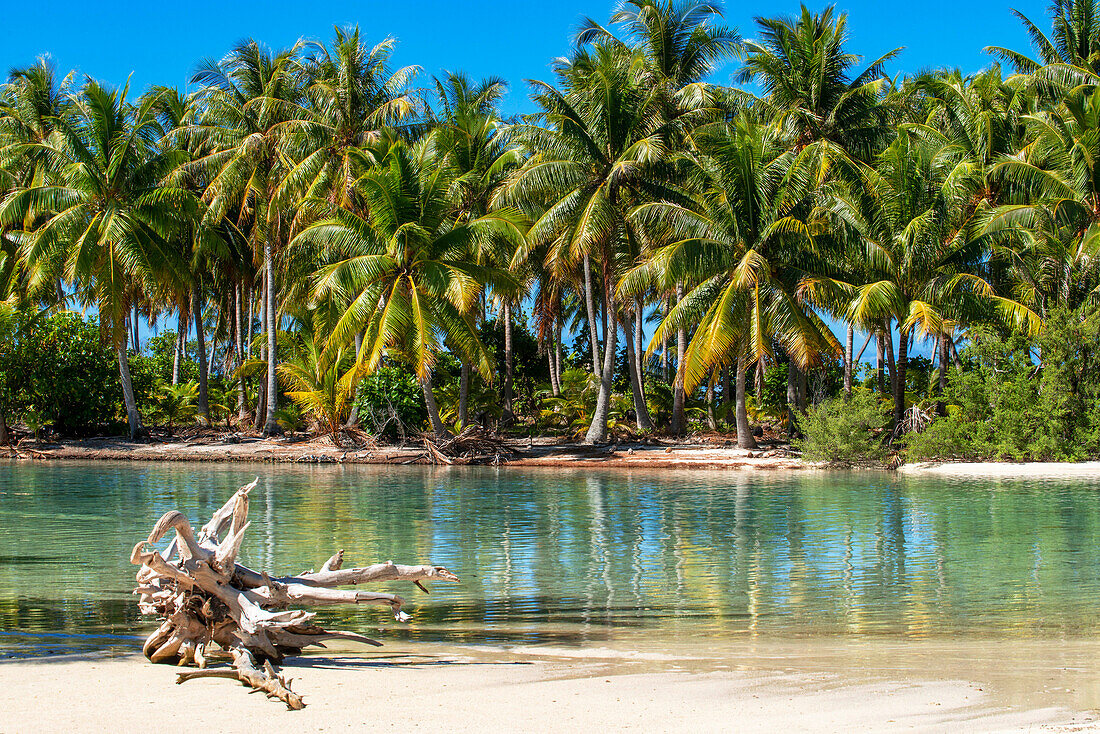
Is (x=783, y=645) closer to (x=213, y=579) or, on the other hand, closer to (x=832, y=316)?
(x=213, y=579)

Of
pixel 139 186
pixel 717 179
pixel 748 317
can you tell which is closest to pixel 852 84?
pixel 717 179

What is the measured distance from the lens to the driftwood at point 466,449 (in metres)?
27.8

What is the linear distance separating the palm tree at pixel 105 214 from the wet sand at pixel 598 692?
997 inches

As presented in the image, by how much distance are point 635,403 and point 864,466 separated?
7.91 m

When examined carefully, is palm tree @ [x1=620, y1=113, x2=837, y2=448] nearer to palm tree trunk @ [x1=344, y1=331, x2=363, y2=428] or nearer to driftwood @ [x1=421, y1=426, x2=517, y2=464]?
driftwood @ [x1=421, y1=426, x2=517, y2=464]

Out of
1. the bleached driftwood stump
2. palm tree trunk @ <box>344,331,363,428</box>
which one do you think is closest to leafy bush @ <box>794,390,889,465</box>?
palm tree trunk @ <box>344,331,363,428</box>

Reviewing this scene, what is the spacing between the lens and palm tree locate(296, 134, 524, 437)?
2661 centimetres

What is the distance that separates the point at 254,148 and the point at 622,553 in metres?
24.5

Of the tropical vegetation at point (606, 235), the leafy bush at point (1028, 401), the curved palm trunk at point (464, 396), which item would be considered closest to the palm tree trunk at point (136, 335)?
the tropical vegetation at point (606, 235)

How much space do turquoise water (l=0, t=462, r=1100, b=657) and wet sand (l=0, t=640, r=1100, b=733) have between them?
835 millimetres

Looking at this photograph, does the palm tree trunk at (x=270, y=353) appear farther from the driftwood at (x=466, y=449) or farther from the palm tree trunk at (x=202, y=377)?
the driftwood at (x=466, y=449)

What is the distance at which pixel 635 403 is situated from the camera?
31.5 metres

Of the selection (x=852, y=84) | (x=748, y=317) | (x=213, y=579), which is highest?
(x=852, y=84)

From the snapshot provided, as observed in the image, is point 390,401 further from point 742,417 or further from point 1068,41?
point 1068,41
